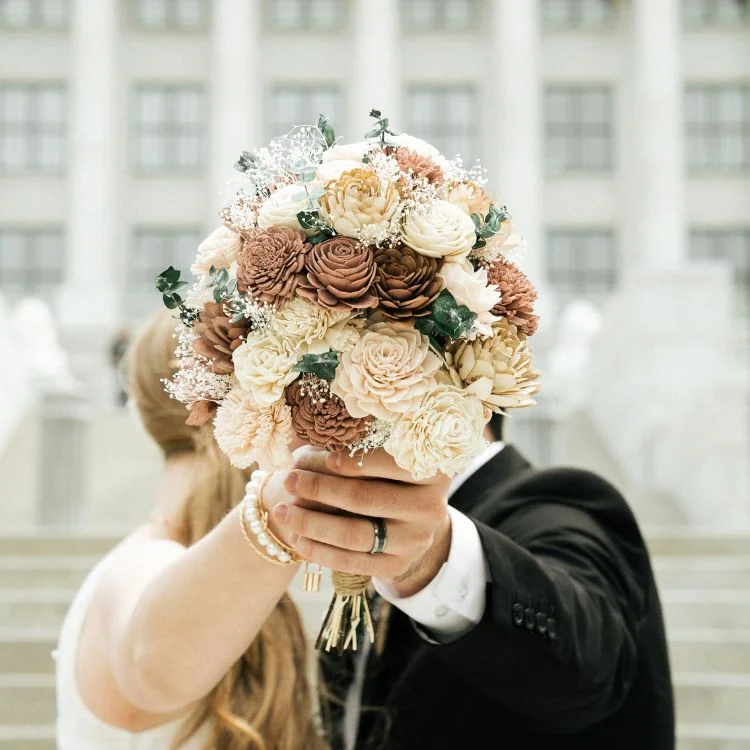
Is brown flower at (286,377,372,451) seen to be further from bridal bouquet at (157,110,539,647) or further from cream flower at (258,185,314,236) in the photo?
cream flower at (258,185,314,236)

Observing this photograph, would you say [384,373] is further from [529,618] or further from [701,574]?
[701,574]

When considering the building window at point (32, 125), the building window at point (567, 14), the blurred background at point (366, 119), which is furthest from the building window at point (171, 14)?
the building window at point (567, 14)

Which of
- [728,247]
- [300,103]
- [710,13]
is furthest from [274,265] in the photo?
[710,13]

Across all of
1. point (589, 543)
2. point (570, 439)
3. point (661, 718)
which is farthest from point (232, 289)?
point (570, 439)

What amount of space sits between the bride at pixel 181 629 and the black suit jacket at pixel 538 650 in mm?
187

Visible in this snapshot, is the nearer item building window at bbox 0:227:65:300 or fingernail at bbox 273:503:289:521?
fingernail at bbox 273:503:289:521

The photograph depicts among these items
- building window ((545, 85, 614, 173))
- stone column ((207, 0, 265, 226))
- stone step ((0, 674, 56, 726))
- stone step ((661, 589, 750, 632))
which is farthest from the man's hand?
building window ((545, 85, 614, 173))

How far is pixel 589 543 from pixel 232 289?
104 cm

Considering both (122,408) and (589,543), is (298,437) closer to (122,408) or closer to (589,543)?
(589,543)

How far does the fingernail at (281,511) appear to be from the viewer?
2029 millimetres

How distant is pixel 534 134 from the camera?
36812 mm

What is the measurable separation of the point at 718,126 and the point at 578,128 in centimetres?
468

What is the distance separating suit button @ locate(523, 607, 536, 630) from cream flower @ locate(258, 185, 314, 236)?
872 millimetres

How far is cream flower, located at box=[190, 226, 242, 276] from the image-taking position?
214 centimetres
